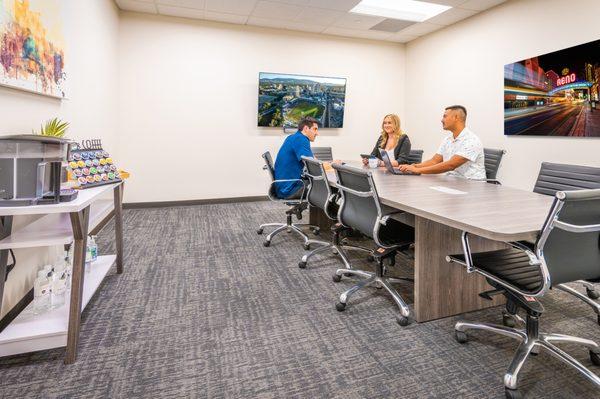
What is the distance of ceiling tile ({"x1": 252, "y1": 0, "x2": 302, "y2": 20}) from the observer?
448cm

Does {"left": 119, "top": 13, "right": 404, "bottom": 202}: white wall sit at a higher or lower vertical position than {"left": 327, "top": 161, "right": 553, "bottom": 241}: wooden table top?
higher

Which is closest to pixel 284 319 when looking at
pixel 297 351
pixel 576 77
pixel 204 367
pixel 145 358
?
pixel 297 351

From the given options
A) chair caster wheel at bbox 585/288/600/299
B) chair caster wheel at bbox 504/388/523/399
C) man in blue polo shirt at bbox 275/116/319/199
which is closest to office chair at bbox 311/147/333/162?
man in blue polo shirt at bbox 275/116/319/199

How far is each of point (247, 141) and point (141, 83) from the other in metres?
1.70

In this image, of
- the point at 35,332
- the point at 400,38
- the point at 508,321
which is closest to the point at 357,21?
the point at 400,38

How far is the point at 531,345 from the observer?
4.97ft

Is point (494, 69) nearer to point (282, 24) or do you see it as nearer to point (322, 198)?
point (282, 24)

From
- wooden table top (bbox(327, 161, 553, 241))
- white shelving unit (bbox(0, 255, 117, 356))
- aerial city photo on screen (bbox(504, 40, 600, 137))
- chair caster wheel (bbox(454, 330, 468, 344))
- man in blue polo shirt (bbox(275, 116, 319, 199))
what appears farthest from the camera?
aerial city photo on screen (bbox(504, 40, 600, 137))

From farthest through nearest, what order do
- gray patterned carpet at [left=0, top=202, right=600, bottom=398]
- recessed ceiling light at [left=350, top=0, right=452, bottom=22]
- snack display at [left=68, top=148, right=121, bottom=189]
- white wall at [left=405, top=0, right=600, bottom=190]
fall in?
1. recessed ceiling light at [left=350, top=0, right=452, bottom=22]
2. white wall at [left=405, top=0, right=600, bottom=190]
3. snack display at [left=68, top=148, right=121, bottom=189]
4. gray patterned carpet at [left=0, top=202, right=600, bottom=398]

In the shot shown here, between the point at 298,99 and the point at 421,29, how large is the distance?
2.18m

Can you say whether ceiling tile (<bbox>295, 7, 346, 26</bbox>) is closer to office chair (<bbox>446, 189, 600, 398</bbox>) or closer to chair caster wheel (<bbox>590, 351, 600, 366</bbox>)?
office chair (<bbox>446, 189, 600, 398</bbox>)

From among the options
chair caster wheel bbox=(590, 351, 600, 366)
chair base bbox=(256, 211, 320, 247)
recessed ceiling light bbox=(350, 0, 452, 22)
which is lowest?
chair caster wheel bbox=(590, 351, 600, 366)

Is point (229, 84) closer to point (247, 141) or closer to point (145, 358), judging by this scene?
point (247, 141)

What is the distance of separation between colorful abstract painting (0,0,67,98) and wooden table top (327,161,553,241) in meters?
2.23
